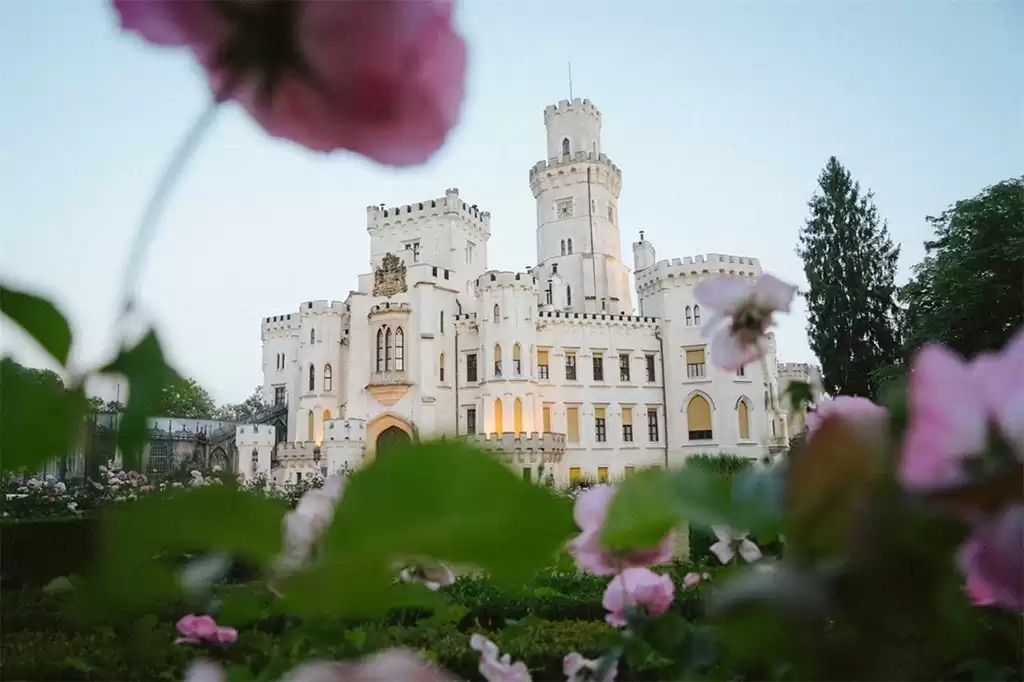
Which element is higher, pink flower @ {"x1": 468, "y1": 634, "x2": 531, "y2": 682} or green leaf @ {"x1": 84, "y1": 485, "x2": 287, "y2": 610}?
green leaf @ {"x1": 84, "y1": 485, "x2": 287, "y2": 610}

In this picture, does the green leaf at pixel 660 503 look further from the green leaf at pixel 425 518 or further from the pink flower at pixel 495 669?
the pink flower at pixel 495 669

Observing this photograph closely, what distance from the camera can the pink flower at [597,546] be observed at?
55cm

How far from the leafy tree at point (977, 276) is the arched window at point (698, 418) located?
735cm

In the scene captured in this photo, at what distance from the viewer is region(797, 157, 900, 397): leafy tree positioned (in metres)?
19.0

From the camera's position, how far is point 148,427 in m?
0.36

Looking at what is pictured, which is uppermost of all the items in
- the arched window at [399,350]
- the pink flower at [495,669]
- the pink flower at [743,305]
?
the arched window at [399,350]

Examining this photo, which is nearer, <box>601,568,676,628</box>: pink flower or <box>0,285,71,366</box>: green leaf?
<box>0,285,71,366</box>: green leaf

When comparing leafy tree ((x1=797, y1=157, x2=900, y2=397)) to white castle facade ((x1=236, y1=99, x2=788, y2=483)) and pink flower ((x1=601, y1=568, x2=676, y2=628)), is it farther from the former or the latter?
pink flower ((x1=601, y1=568, x2=676, y2=628))

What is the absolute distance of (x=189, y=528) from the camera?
0.26m

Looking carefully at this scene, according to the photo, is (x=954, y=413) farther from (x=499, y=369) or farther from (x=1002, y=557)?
(x=499, y=369)

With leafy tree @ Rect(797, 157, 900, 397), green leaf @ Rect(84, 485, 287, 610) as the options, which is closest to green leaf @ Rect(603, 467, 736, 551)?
green leaf @ Rect(84, 485, 287, 610)

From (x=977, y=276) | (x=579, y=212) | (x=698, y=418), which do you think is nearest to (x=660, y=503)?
(x=977, y=276)

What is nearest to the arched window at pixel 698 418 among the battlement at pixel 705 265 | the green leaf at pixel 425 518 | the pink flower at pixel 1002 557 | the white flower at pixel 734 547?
the battlement at pixel 705 265

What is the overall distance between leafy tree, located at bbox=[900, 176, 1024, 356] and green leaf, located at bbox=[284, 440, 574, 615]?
48.0ft
